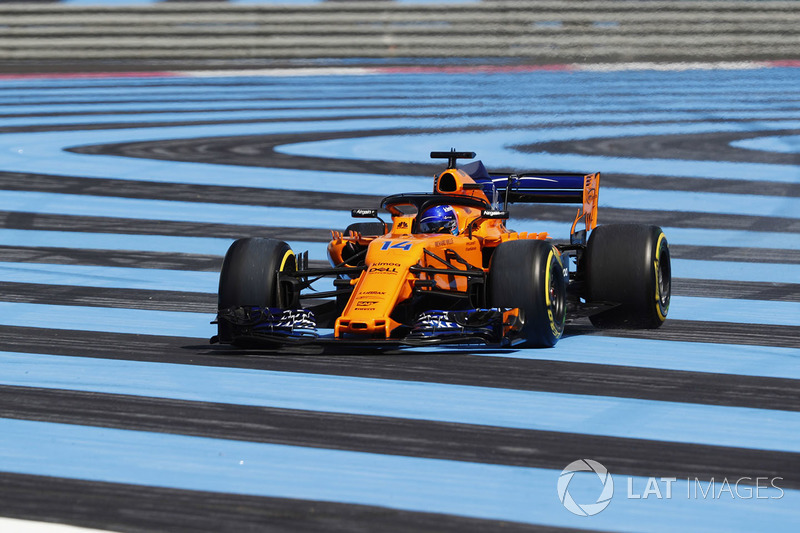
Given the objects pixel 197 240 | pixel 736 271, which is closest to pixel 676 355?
pixel 736 271

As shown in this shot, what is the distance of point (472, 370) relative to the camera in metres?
6.82

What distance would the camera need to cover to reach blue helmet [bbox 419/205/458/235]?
7934mm

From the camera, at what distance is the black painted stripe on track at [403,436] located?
204 inches

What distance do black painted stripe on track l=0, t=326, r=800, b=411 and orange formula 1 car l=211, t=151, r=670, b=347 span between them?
14cm

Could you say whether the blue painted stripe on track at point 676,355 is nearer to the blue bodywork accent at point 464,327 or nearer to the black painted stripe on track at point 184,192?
the blue bodywork accent at point 464,327

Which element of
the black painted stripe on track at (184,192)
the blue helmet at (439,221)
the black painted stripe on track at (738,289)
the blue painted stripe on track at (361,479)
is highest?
the blue helmet at (439,221)

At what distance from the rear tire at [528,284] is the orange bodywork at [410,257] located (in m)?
0.31

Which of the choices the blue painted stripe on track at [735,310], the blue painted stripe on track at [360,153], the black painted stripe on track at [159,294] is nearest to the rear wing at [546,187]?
the blue painted stripe on track at [735,310]

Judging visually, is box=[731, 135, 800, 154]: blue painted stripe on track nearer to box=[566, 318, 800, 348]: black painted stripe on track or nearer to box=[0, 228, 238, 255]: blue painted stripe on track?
box=[0, 228, 238, 255]: blue painted stripe on track

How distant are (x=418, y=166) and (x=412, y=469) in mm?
9799

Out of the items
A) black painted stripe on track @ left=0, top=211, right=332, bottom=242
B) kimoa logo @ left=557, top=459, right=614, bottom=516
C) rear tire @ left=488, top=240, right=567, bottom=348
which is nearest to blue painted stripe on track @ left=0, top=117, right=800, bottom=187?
black painted stripe on track @ left=0, top=211, right=332, bottom=242

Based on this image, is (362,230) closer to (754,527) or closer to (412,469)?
(412,469)

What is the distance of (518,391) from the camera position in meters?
6.36

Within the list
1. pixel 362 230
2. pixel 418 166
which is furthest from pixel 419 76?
pixel 362 230
